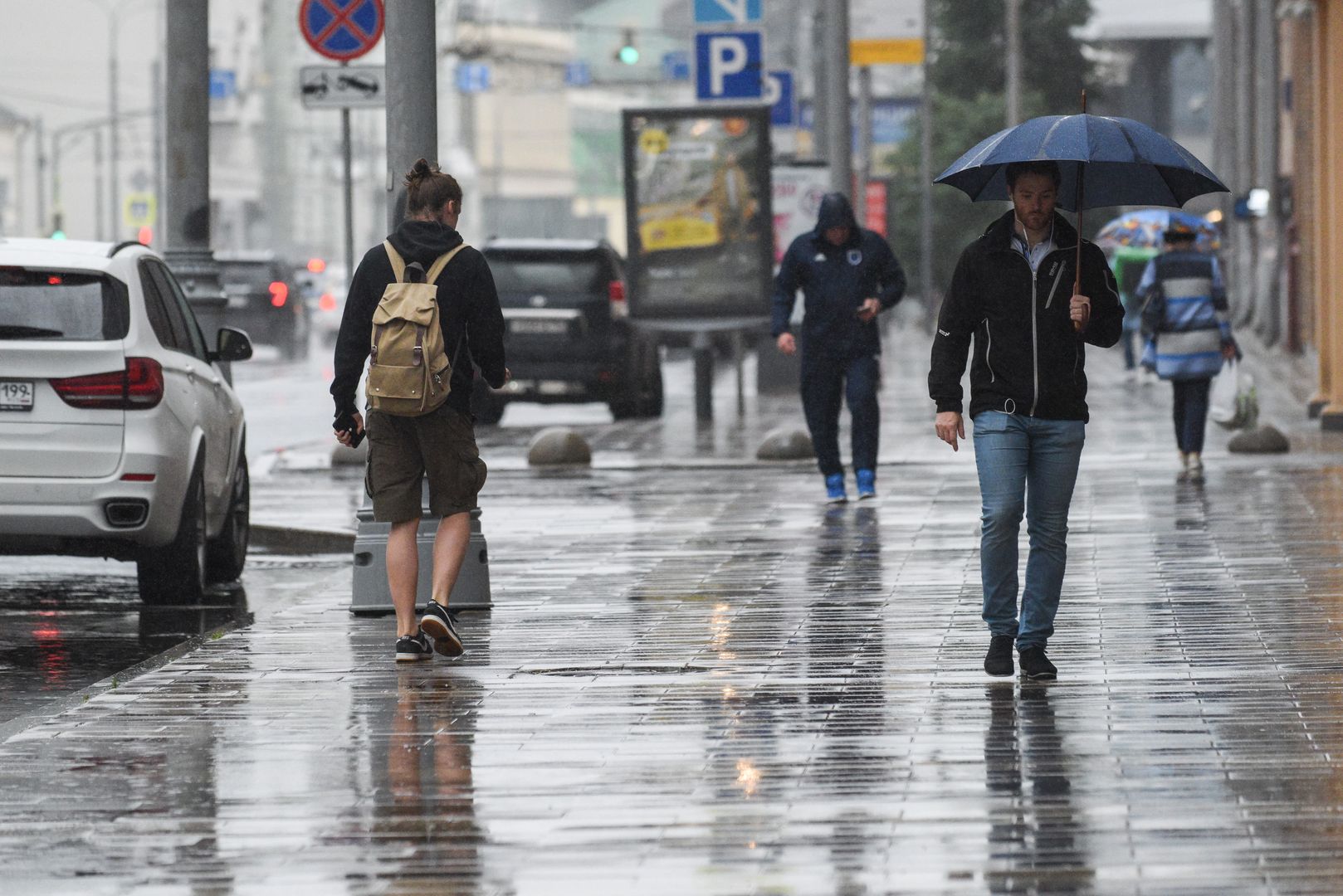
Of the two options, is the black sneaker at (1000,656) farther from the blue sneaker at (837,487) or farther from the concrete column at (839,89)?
the concrete column at (839,89)

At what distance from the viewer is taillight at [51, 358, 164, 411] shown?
36.1 ft

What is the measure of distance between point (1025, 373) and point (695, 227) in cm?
1688

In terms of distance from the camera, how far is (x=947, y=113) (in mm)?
67562

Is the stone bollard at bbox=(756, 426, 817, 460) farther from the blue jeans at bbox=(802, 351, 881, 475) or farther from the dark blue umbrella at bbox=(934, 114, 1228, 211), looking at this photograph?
the dark blue umbrella at bbox=(934, 114, 1228, 211)

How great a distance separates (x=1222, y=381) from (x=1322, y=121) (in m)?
3.54

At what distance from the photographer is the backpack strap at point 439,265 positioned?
931 cm

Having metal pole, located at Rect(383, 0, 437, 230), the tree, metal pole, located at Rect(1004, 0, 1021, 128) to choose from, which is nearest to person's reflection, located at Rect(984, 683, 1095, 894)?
metal pole, located at Rect(383, 0, 437, 230)

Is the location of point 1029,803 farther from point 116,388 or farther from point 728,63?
point 728,63

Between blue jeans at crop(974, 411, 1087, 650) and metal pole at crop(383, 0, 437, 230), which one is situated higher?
metal pole at crop(383, 0, 437, 230)

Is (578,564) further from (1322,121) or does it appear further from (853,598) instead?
(1322,121)

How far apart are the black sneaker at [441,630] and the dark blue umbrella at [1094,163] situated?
2269 mm

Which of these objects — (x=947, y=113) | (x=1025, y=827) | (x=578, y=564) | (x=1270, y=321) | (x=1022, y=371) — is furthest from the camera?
(x=947, y=113)

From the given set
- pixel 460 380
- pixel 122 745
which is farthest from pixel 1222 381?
pixel 122 745

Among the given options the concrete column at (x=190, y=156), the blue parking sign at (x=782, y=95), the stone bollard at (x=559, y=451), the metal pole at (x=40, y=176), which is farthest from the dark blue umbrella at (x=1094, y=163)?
the metal pole at (x=40, y=176)
